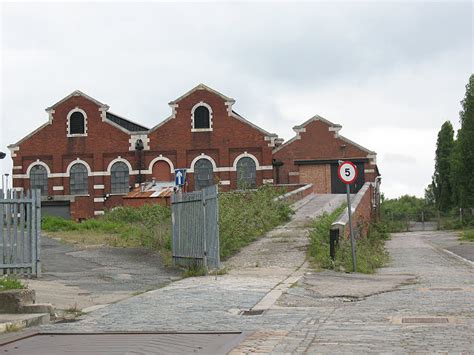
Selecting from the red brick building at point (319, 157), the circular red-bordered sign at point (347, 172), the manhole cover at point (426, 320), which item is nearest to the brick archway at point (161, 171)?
the red brick building at point (319, 157)

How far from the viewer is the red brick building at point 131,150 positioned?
168 feet

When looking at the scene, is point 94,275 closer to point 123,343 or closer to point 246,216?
point 246,216

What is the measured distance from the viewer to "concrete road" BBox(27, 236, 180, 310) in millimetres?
13617

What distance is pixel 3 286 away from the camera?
11.9m

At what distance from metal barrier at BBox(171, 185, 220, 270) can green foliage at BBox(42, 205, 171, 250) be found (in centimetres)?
356

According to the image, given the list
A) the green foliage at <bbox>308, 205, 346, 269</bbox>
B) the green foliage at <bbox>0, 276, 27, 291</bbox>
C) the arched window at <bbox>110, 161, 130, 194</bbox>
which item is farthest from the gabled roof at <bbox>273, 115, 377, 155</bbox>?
the green foliage at <bbox>0, 276, 27, 291</bbox>

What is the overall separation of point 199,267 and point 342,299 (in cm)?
513

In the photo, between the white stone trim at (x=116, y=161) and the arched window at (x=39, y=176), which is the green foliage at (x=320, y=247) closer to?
the white stone trim at (x=116, y=161)

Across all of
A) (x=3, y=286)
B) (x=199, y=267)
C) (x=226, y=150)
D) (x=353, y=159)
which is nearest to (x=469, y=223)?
(x=353, y=159)

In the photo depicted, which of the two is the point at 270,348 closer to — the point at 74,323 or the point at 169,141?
the point at 74,323

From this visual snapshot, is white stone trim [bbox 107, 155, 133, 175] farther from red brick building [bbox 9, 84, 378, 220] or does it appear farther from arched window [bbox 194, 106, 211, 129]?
arched window [bbox 194, 106, 211, 129]

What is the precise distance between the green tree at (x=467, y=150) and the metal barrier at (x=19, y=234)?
53659mm

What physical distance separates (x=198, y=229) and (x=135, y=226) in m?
14.3

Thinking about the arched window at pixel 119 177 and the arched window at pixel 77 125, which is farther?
the arched window at pixel 77 125
